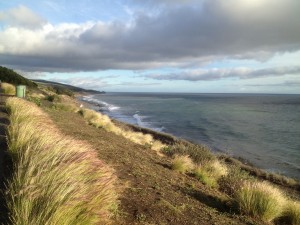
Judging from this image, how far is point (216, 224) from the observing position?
556 cm

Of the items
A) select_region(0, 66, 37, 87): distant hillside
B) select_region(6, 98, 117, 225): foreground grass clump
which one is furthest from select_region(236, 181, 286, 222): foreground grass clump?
select_region(0, 66, 37, 87): distant hillside

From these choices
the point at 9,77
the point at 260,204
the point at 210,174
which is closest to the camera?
the point at 260,204

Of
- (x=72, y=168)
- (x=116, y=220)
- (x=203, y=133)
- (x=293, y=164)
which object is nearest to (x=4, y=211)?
(x=72, y=168)

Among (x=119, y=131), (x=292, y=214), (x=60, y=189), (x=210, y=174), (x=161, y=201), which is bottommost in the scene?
(x=119, y=131)

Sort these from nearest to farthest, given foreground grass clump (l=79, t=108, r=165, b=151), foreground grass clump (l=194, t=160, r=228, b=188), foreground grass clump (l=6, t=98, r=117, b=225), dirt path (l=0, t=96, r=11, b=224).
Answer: foreground grass clump (l=6, t=98, r=117, b=225)
dirt path (l=0, t=96, r=11, b=224)
foreground grass clump (l=194, t=160, r=228, b=188)
foreground grass clump (l=79, t=108, r=165, b=151)

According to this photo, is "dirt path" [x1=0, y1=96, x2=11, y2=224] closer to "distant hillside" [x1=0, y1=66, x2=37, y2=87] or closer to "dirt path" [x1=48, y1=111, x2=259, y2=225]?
"dirt path" [x1=48, y1=111, x2=259, y2=225]

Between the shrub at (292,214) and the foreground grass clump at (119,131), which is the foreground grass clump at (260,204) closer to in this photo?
the shrub at (292,214)

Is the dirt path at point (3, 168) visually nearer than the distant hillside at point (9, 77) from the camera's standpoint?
Yes

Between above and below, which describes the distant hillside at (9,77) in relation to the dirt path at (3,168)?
above

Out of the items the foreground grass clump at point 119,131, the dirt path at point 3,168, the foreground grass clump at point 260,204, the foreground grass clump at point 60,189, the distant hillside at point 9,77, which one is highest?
the distant hillside at point 9,77

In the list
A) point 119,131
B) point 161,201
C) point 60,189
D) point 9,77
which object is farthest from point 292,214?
point 9,77

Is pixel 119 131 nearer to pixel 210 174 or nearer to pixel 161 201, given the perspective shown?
pixel 210 174

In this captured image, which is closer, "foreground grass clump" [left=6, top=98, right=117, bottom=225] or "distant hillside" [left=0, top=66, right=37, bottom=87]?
"foreground grass clump" [left=6, top=98, right=117, bottom=225]

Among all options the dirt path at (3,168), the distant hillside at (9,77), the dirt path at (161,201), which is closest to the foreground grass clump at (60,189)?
the dirt path at (3,168)
